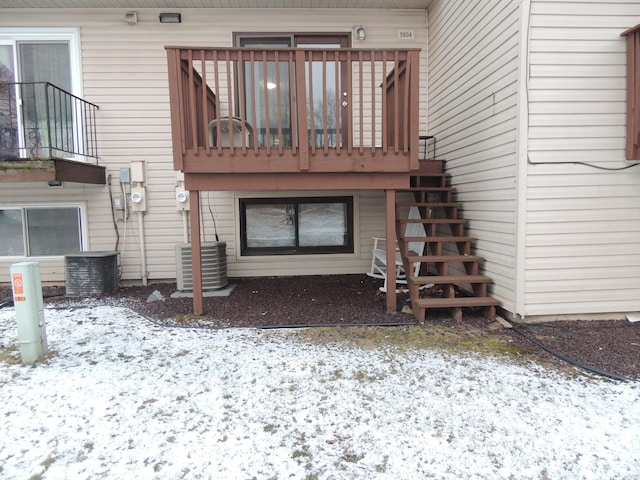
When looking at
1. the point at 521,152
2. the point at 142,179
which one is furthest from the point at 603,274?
the point at 142,179

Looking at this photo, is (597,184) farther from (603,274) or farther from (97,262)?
(97,262)

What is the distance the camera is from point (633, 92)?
3.34 m

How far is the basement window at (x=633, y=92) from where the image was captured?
3295mm

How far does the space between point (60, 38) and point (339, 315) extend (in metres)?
5.22

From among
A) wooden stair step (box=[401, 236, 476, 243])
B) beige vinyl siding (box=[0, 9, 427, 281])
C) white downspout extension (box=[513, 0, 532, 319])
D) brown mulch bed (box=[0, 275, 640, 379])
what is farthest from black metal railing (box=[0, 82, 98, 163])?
white downspout extension (box=[513, 0, 532, 319])

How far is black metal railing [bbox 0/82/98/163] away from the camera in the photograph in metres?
5.27

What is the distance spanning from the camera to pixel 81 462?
1.87m

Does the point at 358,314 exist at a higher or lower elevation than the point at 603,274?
lower

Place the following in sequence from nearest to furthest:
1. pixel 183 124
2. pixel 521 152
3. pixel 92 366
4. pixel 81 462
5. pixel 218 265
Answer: pixel 81 462 → pixel 92 366 → pixel 521 152 → pixel 183 124 → pixel 218 265

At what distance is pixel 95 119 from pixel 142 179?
1.03 meters

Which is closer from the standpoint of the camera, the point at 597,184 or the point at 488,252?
the point at 597,184

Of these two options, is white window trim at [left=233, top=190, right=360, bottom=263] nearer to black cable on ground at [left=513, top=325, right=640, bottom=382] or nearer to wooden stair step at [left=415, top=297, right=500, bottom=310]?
wooden stair step at [left=415, top=297, right=500, bottom=310]

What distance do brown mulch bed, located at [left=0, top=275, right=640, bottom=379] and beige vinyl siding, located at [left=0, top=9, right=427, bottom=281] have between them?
0.69 m

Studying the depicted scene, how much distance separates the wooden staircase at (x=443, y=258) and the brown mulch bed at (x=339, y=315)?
18 centimetres
